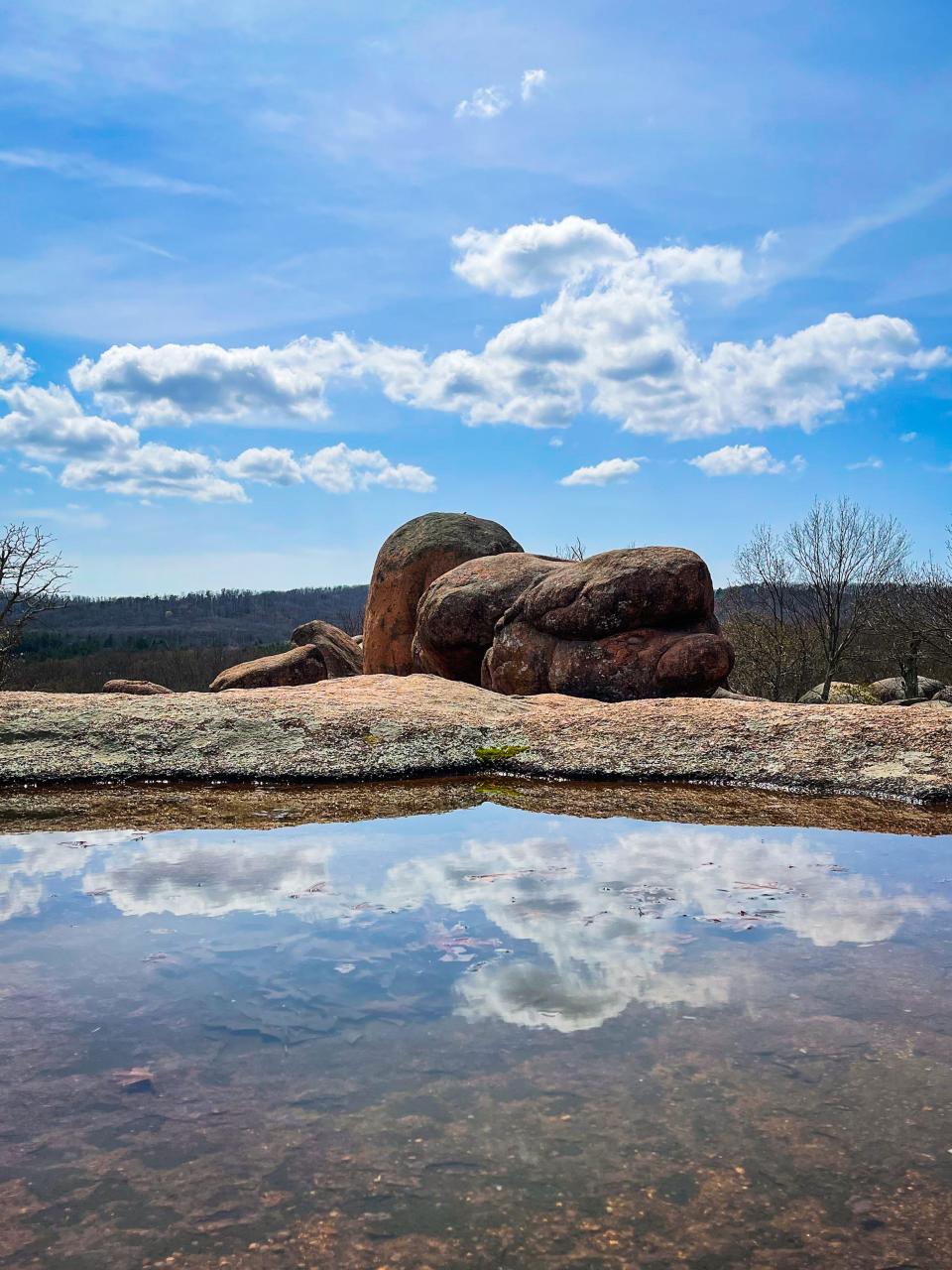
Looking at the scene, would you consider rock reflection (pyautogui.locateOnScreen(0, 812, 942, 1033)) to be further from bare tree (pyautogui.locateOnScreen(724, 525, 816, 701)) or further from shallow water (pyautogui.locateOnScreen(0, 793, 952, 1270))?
bare tree (pyautogui.locateOnScreen(724, 525, 816, 701))

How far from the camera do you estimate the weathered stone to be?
21969 millimetres

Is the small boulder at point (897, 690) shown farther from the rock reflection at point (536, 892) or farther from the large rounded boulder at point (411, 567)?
the rock reflection at point (536, 892)

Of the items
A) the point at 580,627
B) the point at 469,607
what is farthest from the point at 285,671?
the point at 580,627

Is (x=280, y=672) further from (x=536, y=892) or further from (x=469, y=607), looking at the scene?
(x=536, y=892)

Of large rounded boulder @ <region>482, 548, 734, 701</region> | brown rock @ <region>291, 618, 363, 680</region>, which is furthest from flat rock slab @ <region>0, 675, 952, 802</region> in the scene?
brown rock @ <region>291, 618, 363, 680</region>

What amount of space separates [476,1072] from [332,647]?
75.1 ft

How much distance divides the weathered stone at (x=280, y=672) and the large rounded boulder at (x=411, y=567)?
1456mm

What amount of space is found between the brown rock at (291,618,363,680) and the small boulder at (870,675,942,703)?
22274 mm

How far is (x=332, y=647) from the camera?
25812 millimetres

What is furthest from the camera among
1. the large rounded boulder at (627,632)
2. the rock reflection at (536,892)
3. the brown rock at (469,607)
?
the brown rock at (469,607)

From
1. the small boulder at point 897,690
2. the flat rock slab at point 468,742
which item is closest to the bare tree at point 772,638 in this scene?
the small boulder at point 897,690

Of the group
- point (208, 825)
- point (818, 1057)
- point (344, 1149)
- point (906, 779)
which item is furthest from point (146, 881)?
point (906, 779)

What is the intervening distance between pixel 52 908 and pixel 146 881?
66 centimetres

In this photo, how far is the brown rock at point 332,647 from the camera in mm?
25328
